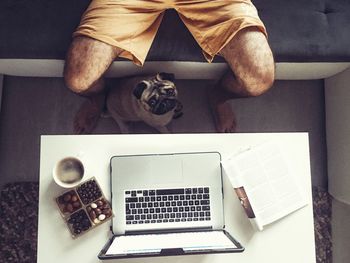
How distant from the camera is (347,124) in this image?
1.81 metres

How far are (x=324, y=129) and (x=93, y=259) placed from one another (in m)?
1.25

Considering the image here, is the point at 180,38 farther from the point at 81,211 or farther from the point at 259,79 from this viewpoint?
the point at 81,211

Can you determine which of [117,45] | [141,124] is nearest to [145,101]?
[117,45]

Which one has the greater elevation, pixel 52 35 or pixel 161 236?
pixel 52 35

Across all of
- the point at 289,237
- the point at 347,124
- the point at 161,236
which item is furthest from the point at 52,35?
the point at 347,124

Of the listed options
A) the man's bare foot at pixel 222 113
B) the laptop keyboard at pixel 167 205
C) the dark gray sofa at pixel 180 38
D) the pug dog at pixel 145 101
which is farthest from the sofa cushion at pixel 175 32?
the laptop keyboard at pixel 167 205

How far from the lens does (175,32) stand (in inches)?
64.0

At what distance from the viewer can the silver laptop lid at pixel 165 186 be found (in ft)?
4.43

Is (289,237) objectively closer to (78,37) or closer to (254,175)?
(254,175)

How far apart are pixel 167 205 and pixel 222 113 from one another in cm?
69

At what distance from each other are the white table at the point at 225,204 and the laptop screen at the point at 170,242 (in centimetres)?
7

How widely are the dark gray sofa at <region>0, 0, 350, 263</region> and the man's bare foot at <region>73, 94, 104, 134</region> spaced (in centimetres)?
19

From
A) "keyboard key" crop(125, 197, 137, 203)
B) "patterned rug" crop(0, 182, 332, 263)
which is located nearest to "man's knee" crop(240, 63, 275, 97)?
"keyboard key" crop(125, 197, 137, 203)

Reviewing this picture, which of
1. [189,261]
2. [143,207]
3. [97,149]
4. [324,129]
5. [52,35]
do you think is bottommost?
[324,129]
